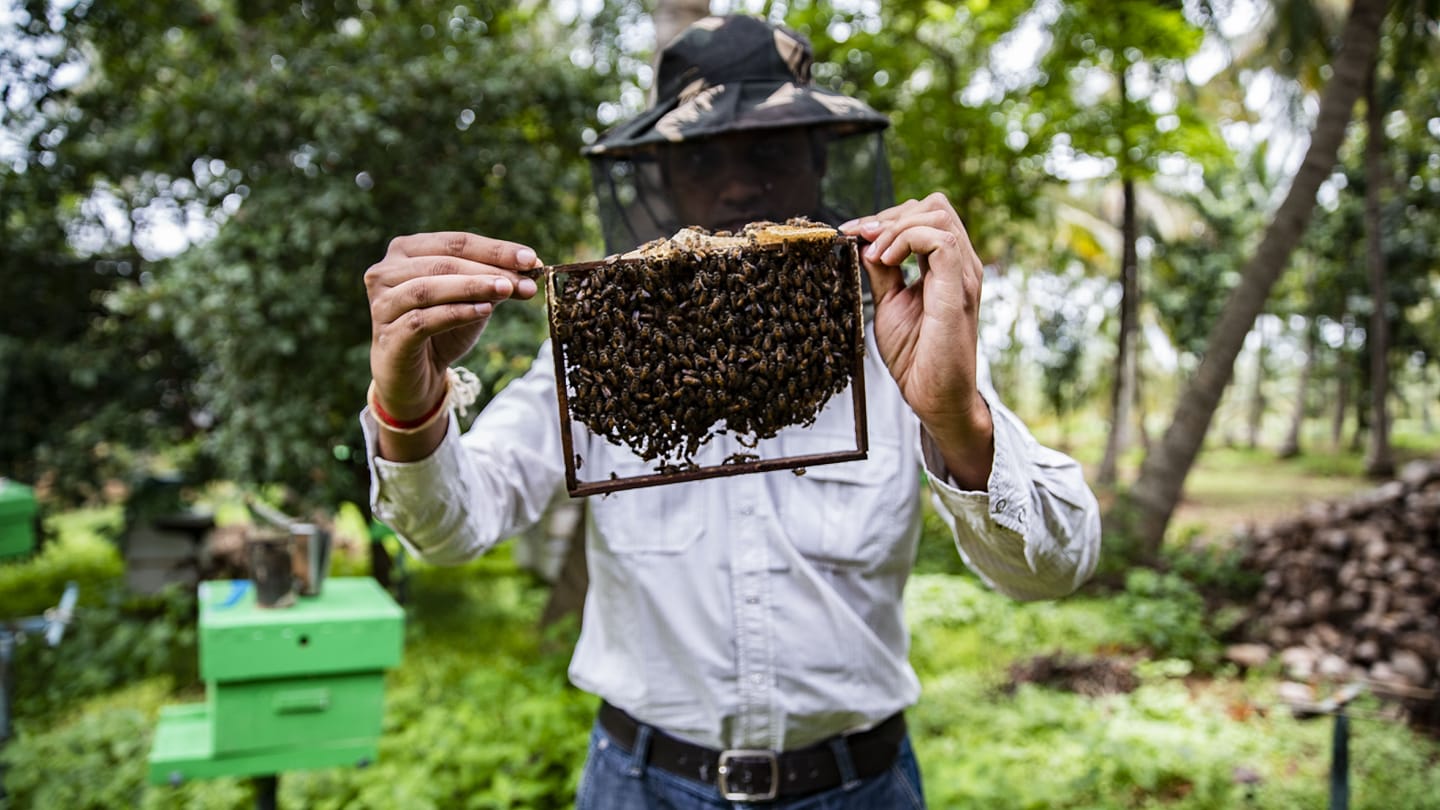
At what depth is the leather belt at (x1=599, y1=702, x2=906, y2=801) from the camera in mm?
1701

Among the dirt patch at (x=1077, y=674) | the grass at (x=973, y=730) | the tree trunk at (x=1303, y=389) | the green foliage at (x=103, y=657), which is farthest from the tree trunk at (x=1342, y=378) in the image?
the green foliage at (x=103, y=657)

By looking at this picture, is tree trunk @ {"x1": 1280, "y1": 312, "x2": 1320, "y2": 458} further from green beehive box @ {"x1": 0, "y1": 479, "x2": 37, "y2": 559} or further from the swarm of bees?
the swarm of bees

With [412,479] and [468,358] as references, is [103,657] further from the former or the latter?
[412,479]

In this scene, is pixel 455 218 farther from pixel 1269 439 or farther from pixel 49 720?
pixel 1269 439

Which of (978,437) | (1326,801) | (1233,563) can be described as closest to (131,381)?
(978,437)

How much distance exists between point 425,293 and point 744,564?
78 centimetres

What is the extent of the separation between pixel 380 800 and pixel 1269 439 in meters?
36.8

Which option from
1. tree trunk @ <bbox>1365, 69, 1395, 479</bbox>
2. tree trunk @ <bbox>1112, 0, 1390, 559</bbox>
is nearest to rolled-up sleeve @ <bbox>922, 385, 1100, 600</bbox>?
tree trunk @ <bbox>1112, 0, 1390, 559</bbox>

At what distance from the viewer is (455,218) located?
548 cm

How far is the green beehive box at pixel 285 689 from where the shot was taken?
279 cm

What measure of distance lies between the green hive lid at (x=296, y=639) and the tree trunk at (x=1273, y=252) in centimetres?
634

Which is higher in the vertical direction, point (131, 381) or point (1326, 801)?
point (131, 381)

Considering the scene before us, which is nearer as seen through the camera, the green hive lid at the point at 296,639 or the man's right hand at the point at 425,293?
the man's right hand at the point at 425,293

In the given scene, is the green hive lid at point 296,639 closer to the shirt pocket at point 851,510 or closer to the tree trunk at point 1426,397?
the shirt pocket at point 851,510
